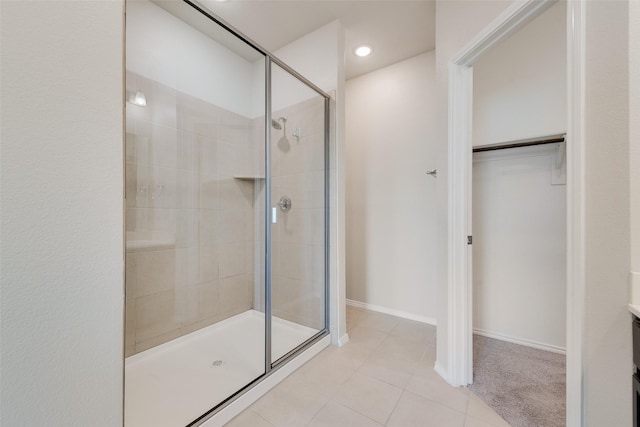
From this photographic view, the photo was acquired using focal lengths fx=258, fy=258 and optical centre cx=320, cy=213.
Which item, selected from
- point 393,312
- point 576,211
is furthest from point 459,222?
point 393,312

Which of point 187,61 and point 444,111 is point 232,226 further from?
point 444,111

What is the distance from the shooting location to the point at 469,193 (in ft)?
5.13

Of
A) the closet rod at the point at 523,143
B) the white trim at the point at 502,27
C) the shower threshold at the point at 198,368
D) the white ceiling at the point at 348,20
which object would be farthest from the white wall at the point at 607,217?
the shower threshold at the point at 198,368

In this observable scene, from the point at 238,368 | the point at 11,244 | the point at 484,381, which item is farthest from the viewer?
the point at 238,368

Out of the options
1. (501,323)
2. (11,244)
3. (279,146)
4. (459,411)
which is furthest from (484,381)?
(11,244)

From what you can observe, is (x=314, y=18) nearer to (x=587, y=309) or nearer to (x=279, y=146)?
(x=279, y=146)

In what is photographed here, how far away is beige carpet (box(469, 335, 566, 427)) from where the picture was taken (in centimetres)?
134

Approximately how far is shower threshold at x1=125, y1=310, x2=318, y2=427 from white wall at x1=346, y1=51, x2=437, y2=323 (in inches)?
40.1

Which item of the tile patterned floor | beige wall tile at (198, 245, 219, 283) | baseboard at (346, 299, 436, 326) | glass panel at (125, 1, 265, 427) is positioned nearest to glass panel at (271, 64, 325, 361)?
glass panel at (125, 1, 265, 427)

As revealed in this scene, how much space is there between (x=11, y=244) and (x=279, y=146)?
5.23 ft

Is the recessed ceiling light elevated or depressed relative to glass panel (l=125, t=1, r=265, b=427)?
elevated

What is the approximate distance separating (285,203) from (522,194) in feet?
6.21

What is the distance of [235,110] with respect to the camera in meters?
2.45

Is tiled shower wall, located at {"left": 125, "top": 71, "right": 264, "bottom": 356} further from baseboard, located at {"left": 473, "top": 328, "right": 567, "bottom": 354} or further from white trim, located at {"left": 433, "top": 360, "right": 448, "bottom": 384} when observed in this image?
baseboard, located at {"left": 473, "top": 328, "right": 567, "bottom": 354}
